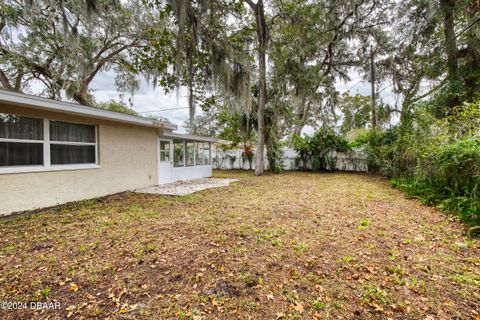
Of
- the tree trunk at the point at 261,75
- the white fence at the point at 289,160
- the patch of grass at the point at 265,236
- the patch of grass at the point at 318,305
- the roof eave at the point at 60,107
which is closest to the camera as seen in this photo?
the patch of grass at the point at 318,305

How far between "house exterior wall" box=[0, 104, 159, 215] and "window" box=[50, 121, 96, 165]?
165 mm

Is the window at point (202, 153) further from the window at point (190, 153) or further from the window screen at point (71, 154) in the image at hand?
the window screen at point (71, 154)

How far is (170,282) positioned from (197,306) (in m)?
0.44

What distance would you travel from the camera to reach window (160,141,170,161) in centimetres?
849

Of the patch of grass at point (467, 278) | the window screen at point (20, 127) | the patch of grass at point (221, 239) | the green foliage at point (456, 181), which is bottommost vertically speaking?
A: the patch of grass at point (467, 278)

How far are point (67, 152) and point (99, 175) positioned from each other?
0.97m

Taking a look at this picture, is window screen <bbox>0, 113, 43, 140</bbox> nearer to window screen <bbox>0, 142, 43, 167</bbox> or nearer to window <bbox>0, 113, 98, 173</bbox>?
window <bbox>0, 113, 98, 173</bbox>

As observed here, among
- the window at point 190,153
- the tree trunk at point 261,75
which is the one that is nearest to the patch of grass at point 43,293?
the window at point 190,153

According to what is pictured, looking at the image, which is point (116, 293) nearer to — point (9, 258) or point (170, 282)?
point (170, 282)

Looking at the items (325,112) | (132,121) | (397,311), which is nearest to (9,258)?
(397,311)

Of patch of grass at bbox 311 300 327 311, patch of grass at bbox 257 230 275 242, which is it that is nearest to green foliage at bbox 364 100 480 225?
patch of grass at bbox 257 230 275 242

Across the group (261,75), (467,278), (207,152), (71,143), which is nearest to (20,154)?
(71,143)

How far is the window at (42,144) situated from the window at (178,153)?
3483mm

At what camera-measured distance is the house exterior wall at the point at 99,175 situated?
4.37 meters
